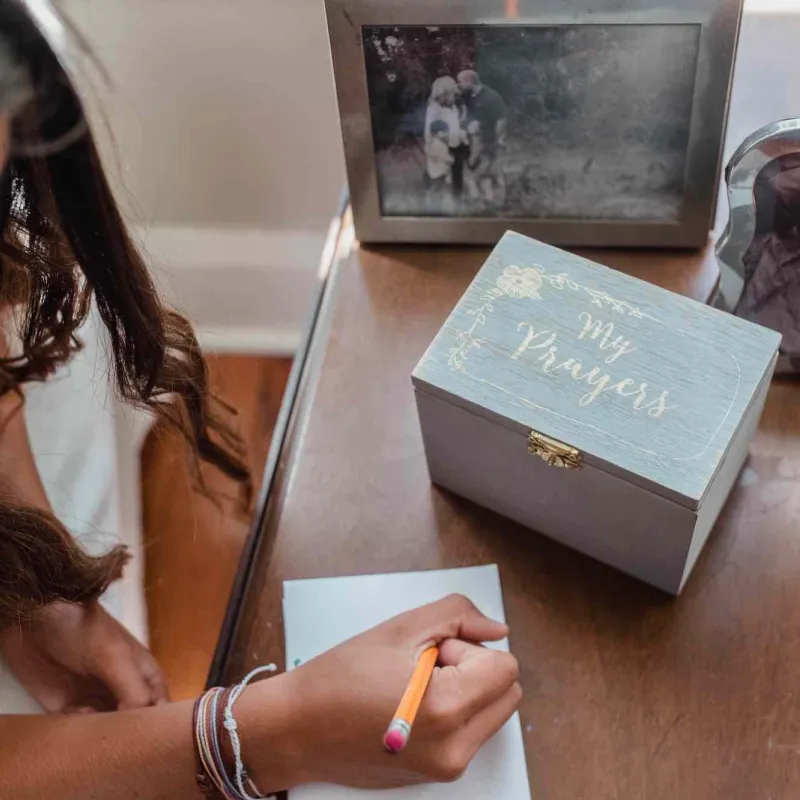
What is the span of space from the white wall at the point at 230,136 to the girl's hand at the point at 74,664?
1.67ft

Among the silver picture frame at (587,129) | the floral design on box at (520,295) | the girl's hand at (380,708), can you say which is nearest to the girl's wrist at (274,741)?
the girl's hand at (380,708)

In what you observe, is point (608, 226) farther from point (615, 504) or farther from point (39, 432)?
point (39, 432)

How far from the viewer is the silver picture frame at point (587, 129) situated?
699 mm

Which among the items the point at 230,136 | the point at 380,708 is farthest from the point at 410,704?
the point at 230,136

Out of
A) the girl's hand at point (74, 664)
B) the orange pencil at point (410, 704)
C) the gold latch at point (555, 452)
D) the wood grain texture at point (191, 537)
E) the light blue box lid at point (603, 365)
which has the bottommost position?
the wood grain texture at point (191, 537)

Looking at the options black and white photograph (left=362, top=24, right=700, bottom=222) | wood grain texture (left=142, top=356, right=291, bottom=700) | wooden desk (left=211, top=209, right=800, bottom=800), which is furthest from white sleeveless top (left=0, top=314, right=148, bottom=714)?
black and white photograph (left=362, top=24, right=700, bottom=222)

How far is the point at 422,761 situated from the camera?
599 mm

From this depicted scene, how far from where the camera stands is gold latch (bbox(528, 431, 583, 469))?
601 millimetres

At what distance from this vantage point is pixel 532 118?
76 centimetres

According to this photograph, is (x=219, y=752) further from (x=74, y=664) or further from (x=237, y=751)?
(x=74, y=664)

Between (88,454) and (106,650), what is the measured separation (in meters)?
0.24

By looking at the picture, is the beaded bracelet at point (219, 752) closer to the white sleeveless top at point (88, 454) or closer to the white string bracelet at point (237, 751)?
the white string bracelet at point (237, 751)

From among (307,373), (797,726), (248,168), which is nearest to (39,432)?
(307,373)

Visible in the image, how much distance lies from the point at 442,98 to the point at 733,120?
285 millimetres
